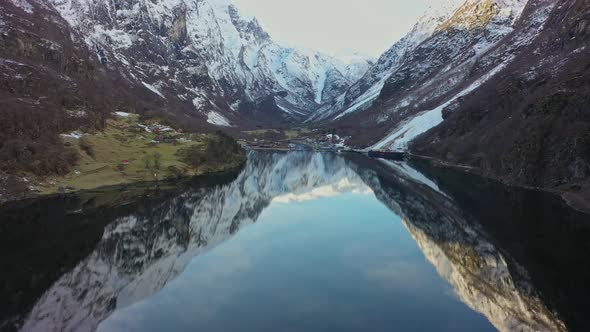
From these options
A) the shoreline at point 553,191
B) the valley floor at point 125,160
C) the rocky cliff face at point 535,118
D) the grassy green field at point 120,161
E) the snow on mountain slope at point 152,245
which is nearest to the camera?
the snow on mountain slope at point 152,245

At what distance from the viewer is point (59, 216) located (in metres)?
68.0

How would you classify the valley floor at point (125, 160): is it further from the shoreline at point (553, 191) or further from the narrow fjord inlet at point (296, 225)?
the shoreline at point (553, 191)

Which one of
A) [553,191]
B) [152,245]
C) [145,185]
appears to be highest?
[145,185]

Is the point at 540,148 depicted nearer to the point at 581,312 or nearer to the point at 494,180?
the point at 494,180

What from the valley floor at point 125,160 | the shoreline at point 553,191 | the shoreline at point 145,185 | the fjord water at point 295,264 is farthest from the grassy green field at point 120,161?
the shoreline at point 553,191

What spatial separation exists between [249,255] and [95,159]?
6889 cm

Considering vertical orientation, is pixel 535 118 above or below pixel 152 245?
above

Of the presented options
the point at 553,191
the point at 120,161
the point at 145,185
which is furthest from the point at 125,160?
the point at 553,191

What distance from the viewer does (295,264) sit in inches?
1971

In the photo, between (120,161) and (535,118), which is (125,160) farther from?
(535,118)

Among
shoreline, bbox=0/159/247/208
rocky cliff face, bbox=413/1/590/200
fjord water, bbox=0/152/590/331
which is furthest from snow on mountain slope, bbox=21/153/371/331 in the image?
rocky cliff face, bbox=413/1/590/200

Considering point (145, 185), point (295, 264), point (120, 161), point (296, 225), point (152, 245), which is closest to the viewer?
point (295, 264)

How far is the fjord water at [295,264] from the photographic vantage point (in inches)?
1374

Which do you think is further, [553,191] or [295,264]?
[553,191]
